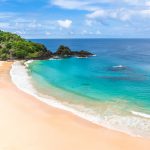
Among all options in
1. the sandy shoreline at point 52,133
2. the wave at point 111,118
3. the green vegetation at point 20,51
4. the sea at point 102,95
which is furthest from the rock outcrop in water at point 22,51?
the sandy shoreline at point 52,133

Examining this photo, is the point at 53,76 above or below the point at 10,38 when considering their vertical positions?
below

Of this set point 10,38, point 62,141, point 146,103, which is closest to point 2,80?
point 146,103

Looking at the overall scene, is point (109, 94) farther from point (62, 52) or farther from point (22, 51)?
point (62, 52)

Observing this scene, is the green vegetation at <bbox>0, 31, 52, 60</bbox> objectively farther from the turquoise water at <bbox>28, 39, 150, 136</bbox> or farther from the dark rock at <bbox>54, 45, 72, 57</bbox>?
the turquoise water at <bbox>28, 39, 150, 136</bbox>

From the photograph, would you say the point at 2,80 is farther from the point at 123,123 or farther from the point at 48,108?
the point at 123,123

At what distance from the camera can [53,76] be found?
57.7 meters

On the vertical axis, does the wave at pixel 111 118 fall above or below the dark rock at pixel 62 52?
below

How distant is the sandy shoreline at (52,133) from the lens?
2277 centimetres

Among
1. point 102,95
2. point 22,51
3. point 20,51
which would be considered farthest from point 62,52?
point 102,95

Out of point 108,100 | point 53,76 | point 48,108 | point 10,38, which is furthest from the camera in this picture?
point 10,38

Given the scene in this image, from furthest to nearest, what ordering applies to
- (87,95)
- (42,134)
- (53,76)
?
(53,76) → (87,95) → (42,134)

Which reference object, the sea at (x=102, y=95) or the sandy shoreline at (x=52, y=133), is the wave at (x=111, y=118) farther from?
the sandy shoreline at (x=52, y=133)

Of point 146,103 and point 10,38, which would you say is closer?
point 146,103

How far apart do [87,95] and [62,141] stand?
1684 cm
